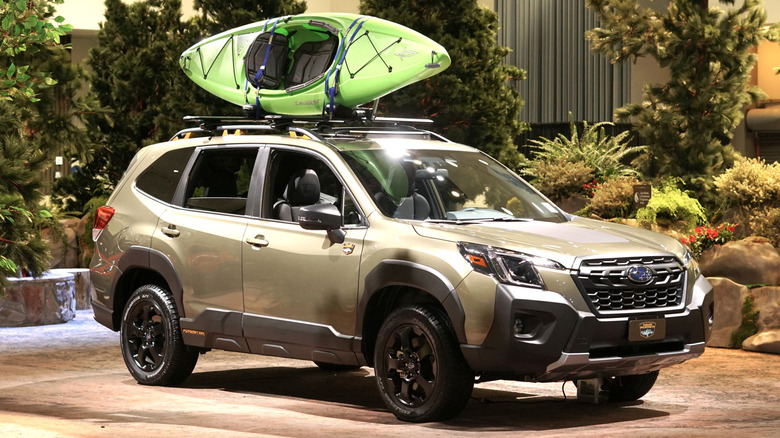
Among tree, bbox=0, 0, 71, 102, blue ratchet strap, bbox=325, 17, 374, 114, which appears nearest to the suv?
blue ratchet strap, bbox=325, 17, 374, 114

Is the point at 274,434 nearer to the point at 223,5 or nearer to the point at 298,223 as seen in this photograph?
the point at 298,223

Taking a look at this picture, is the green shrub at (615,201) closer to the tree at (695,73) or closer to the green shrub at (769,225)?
the tree at (695,73)

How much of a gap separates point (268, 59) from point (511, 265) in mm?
5025

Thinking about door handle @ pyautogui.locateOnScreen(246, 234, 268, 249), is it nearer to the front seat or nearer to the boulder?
the front seat

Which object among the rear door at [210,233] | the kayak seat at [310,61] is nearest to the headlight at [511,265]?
the rear door at [210,233]

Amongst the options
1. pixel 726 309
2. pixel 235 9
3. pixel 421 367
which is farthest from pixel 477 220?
pixel 235 9

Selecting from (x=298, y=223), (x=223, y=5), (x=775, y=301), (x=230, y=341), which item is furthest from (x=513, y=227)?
(x=223, y=5)

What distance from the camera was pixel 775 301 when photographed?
1266 centimetres

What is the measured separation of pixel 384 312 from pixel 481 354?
107 centimetres

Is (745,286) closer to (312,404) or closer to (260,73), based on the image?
(260,73)

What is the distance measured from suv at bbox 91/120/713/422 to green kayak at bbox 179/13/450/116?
45.7 inches

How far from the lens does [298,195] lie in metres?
9.25

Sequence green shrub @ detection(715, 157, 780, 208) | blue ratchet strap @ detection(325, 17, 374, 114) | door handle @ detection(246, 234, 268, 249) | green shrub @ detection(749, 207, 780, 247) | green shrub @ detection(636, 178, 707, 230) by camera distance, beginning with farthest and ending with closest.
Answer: green shrub @ detection(636, 178, 707, 230) < green shrub @ detection(715, 157, 780, 208) < green shrub @ detection(749, 207, 780, 247) < blue ratchet strap @ detection(325, 17, 374, 114) < door handle @ detection(246, 234, 268, 249)

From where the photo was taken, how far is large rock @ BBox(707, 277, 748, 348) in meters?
12.9
